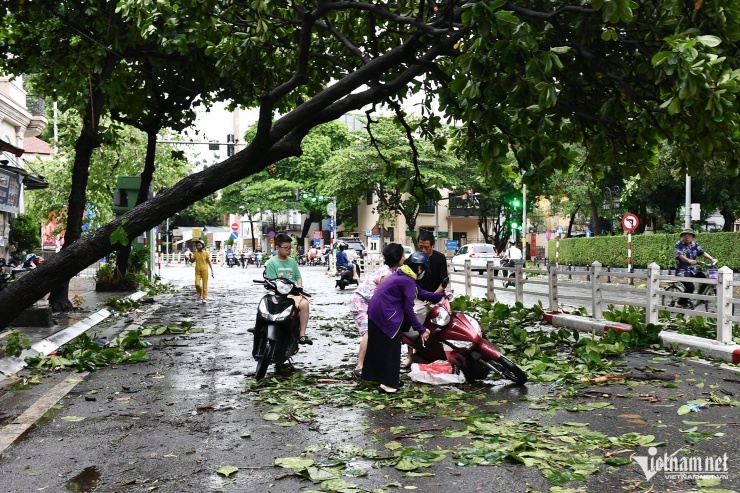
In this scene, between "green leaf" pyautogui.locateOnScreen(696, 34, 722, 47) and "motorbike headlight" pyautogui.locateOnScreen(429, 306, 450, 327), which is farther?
"motorbike headlight" pyautogui.locateOnScreen(429, 306, 450, 327)

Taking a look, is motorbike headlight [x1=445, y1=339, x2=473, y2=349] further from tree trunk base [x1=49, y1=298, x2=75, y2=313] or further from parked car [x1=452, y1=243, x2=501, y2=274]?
parked car [x1=452, y1=243, x2=501, y2=274]

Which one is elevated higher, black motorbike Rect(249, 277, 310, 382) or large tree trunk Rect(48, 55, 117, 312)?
large tree trunk Rect(48, 55, 117, 312)

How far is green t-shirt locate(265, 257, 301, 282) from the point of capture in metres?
9.80

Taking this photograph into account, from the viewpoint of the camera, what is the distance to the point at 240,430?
6238mm

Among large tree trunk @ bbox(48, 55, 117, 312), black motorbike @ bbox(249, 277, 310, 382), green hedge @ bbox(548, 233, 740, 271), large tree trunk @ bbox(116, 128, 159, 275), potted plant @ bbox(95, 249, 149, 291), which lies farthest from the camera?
green hedge @ bbox(548, 233, 740, 271)

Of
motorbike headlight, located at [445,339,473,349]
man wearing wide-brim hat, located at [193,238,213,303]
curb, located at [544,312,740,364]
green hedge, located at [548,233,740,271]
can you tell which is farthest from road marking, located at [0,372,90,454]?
green hedge, located at [548,233,740,271]

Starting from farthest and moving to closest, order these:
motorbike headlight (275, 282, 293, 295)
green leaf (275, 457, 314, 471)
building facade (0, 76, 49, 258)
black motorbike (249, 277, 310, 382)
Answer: building facade (0, 76, 49, 258) → motorbike headlight (275, 282, 293, 295) → black motorbike (249, 277, 310, 382) → green leaf (275, 457, 314, 471)

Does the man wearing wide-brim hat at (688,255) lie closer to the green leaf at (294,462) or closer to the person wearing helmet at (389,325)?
the person wearing helmet at (389,325)

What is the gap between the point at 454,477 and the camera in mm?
4805

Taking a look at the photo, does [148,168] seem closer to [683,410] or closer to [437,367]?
[437,367]

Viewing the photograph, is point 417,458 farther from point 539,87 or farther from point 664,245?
point 664,245

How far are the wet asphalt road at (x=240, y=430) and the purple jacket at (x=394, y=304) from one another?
2.32ft

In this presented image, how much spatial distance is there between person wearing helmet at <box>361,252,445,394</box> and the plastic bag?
0.68 m

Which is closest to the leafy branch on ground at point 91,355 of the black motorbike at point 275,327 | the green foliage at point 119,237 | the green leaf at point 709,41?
the green foliage at point 119,237
